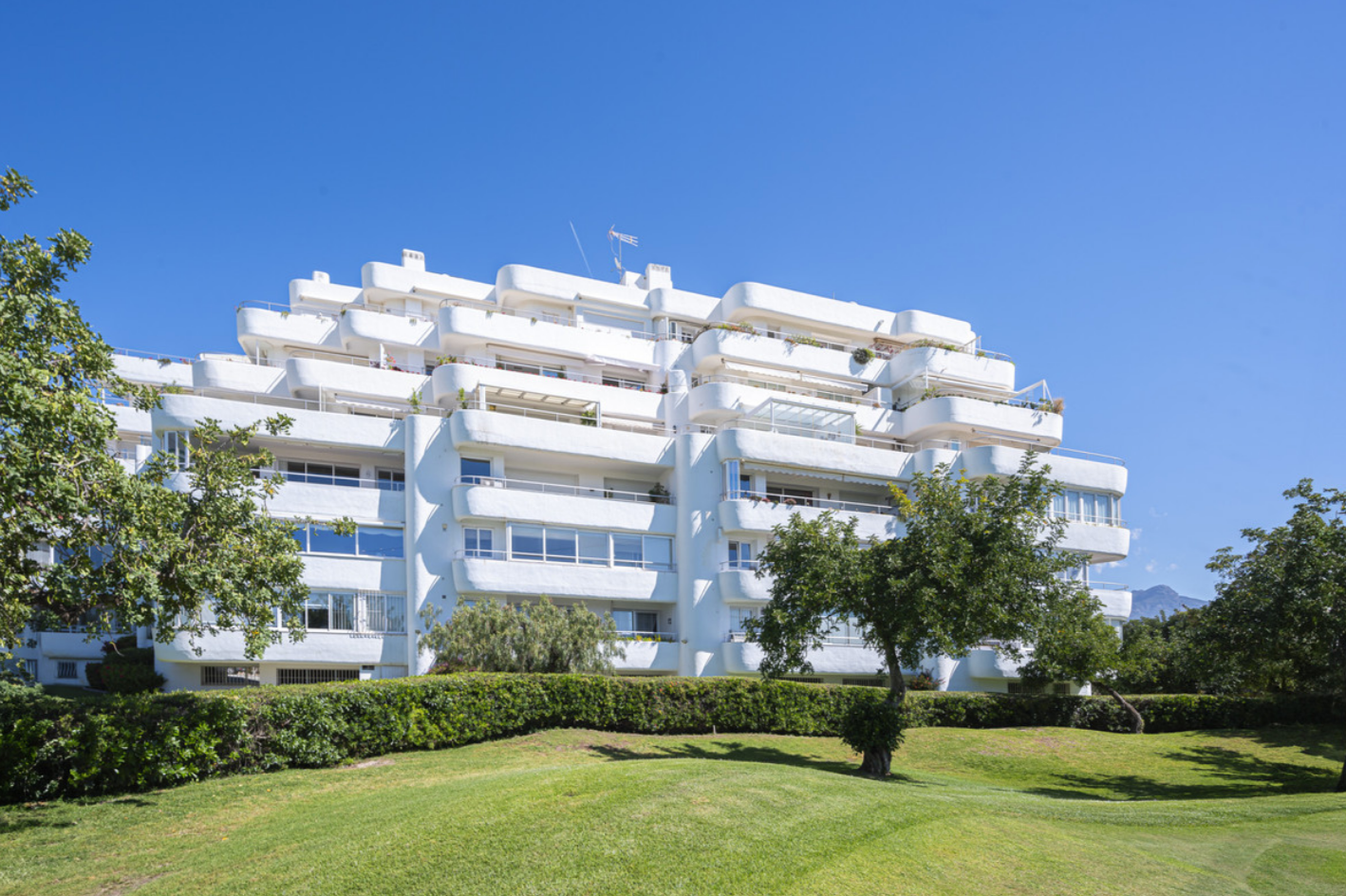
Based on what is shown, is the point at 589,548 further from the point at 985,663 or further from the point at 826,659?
the point at 985,663

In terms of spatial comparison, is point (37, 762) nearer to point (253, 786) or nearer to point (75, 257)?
point (253, 786)

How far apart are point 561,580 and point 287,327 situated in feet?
56.3

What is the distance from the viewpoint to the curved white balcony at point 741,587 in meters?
36.7

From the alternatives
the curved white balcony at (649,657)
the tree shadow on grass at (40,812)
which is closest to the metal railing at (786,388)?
the curved white balcony at (649,657)

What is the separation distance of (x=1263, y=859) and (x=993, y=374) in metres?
35.8

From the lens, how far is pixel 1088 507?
44406 mm

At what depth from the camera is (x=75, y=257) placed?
54.4 feet

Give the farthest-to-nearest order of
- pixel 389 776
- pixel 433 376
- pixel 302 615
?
pixel 433 376
pixel 302 615
pixel 389 776

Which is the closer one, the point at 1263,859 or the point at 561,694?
the point at 1263,859

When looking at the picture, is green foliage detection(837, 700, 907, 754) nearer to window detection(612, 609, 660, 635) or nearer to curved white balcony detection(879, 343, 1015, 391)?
window detection(612, 609, 660, 635)

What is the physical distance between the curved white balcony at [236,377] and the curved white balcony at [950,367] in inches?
1109

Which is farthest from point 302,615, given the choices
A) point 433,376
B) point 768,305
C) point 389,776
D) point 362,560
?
point 768,305

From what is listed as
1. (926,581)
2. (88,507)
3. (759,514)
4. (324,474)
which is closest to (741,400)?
(759,514)

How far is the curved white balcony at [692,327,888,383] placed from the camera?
42969 millimetres
